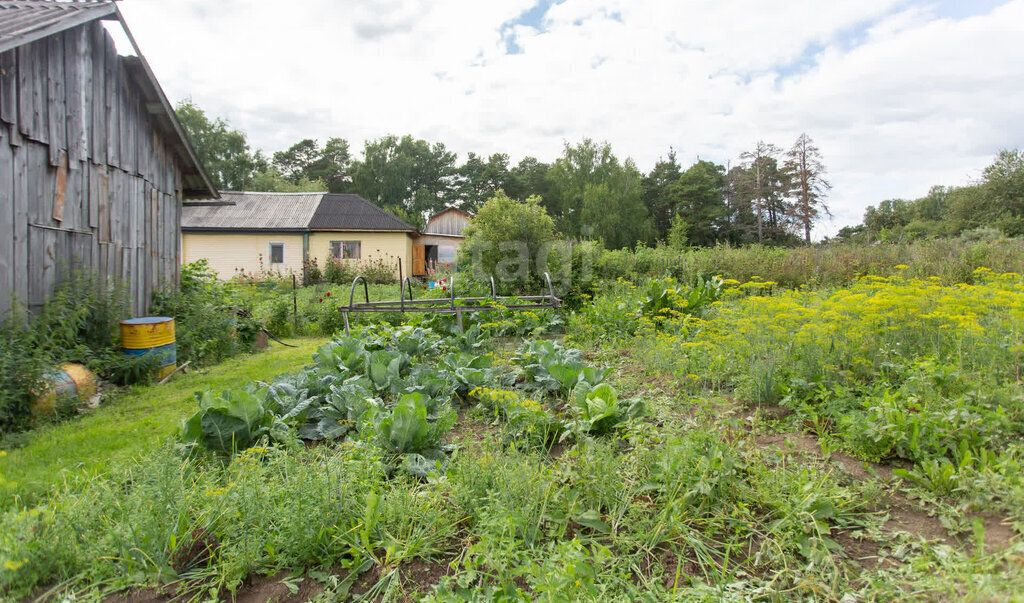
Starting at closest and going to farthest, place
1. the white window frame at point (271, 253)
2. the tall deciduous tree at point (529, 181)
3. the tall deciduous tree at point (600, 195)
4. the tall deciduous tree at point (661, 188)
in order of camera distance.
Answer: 1. the white window frame at point (271, 253)
2. the tall deciduous tree at point (600, 195)
3. the tall deciduous tree at point (661, 188)
4. the tall deciduous tree at point (529, 181)

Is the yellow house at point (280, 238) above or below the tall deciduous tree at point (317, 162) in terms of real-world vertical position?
below

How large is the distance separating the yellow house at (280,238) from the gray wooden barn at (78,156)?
40.0 feet

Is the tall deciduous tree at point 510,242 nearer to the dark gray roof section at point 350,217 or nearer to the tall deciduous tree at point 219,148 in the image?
the dark gray roof section at point 350,217

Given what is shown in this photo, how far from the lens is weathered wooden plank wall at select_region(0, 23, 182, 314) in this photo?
4852 millimetres

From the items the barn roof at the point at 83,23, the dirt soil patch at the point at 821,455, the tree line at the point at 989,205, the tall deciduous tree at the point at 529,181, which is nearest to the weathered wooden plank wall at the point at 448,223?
the tall deciduous tree at the point at 529,181

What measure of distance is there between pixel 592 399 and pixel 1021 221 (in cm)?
3028

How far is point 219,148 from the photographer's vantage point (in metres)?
35.3

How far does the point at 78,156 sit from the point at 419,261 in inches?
729

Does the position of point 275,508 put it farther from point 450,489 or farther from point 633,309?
point 633,309

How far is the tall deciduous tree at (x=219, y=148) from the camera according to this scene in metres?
34.0

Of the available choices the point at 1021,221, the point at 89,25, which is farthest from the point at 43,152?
the point at 1021,221

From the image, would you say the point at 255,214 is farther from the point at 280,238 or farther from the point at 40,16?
the point at 40,16

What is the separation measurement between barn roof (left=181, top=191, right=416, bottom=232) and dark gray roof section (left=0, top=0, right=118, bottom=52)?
1430 centimetres

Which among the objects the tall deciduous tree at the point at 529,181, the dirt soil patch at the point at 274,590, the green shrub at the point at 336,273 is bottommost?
the dirt soil patch at the point at 274,590
